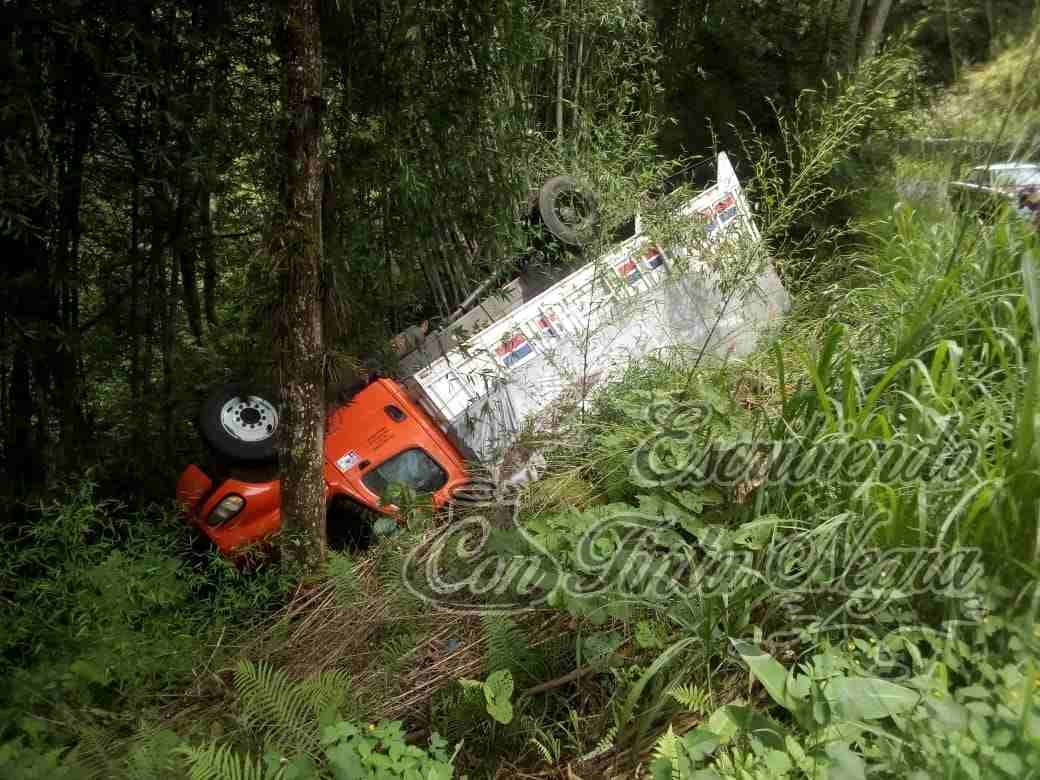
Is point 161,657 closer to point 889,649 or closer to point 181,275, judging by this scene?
point 889,649

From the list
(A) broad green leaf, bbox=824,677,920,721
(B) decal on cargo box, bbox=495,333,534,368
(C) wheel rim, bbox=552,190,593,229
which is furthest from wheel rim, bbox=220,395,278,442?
(A) broad green leaf, bbox=824,677,920,721

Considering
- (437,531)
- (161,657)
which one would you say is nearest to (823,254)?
(437,531)

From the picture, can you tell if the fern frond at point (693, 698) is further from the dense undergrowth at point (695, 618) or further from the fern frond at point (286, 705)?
the fern frond at point (286, 705)

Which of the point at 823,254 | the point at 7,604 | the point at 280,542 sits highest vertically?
the point at 7,604

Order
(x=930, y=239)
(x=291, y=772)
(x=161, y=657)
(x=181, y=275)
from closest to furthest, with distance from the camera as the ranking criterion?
(x=291, y=772) → (x=161, y=657) → (x=930, y=239) → (x=181, y=275)

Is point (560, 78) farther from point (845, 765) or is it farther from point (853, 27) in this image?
point (845, 765)

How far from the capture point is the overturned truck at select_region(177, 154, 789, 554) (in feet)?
11.2

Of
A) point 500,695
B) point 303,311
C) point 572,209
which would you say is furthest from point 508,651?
point 572,209

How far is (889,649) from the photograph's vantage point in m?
1.71

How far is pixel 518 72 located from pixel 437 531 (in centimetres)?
238

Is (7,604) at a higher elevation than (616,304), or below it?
higher

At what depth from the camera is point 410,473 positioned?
11.5ft

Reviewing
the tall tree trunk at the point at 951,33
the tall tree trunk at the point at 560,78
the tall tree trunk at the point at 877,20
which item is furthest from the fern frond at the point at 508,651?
the tall tree trunk at the point at 877,20

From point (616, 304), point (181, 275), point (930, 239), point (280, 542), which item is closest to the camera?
point (930, 239)
